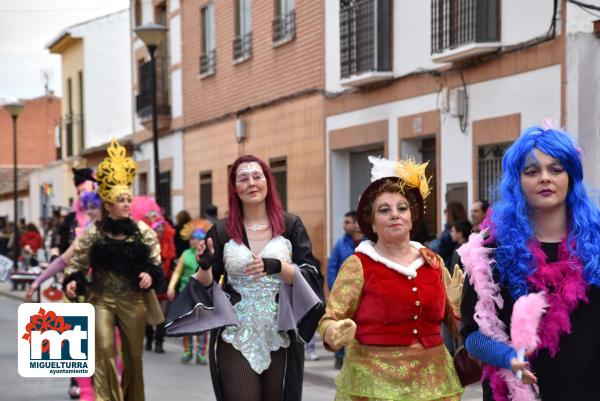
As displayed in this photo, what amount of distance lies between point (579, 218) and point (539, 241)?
0.18 m

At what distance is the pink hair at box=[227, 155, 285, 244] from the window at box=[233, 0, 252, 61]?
635 inches

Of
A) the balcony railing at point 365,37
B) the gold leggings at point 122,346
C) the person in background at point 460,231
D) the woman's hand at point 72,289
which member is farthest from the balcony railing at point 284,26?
the gold leggings at point 122,346

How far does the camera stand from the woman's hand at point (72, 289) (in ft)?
31.6

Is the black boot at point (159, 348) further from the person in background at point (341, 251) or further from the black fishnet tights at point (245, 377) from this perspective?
the black fishnet tights at point (245, 377)

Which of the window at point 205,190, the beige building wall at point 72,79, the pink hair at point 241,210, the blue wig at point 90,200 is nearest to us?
the pink hair at point 241,210

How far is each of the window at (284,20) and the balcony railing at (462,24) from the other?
573cm

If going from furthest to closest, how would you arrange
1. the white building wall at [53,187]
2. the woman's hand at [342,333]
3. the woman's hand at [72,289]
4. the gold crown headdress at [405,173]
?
the white building wall at [53,187], the woman's hand at [72,289], the gold crown headdress at [405,173], the woman's hand at [342,333]

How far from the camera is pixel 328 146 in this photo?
66.3 feet

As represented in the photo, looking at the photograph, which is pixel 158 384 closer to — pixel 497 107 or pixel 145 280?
pixel 145 280

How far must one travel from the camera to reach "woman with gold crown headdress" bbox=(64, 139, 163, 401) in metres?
9.45

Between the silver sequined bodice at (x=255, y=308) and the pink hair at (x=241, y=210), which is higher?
the pink hair at (x=241, y=210)

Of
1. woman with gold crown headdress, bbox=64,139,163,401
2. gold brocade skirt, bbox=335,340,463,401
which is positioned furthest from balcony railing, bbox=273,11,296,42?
gold brocade skirt, bbox=335,340,463,401

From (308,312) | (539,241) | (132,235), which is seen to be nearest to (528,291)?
(539,241)

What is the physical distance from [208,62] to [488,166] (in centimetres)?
1218
